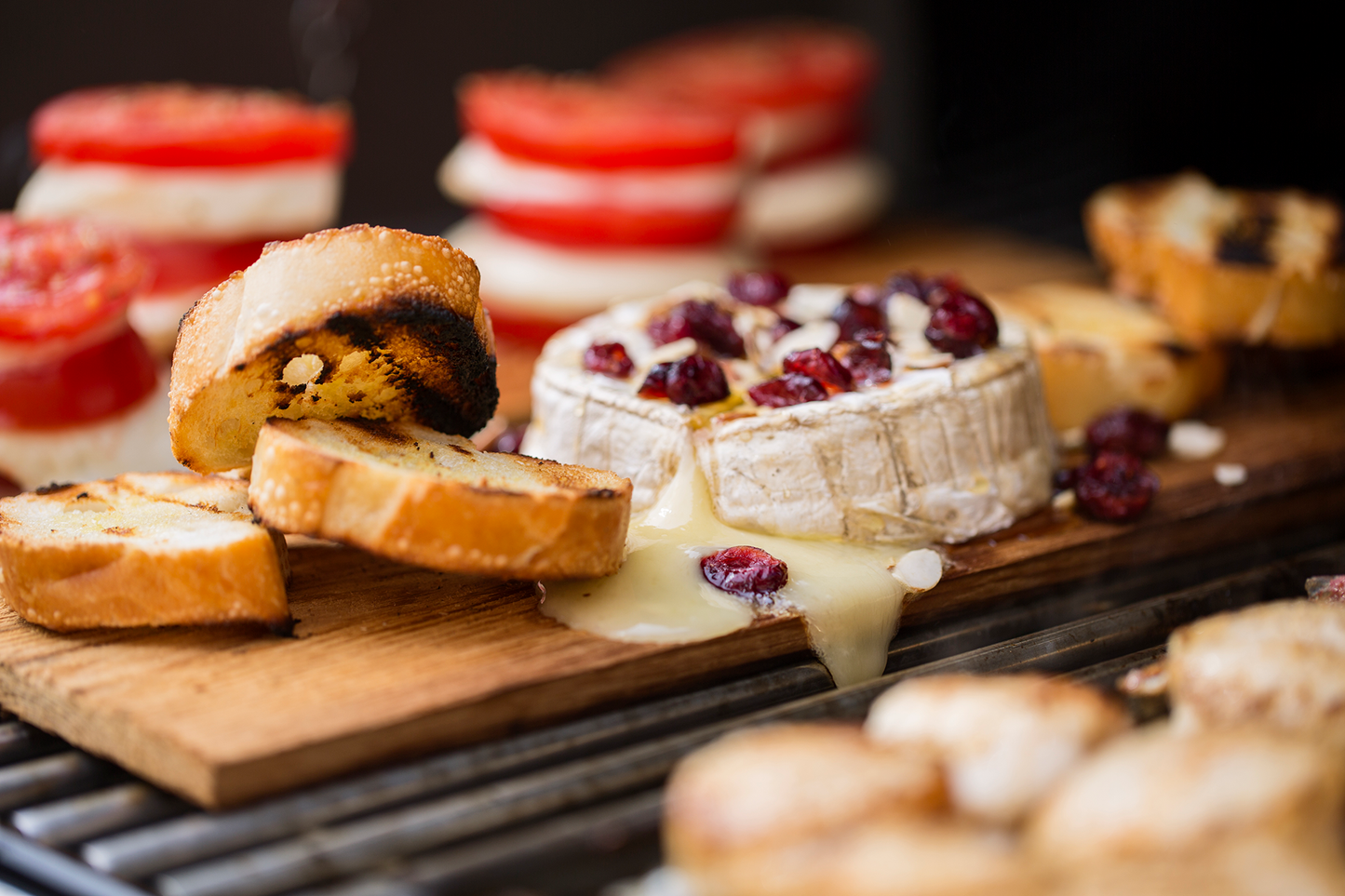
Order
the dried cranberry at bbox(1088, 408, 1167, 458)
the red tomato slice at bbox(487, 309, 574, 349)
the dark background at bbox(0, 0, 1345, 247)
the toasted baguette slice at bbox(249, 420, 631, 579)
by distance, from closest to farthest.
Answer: the toasted baguette slice at bbox(249, 420, 631, 579), the dried cranberry at bbox(1088, 408, 1167, 458), the red tomato slice at bbox(487, 309, 574, 349), the dark background at bbox(0, 0, 1345, 247)

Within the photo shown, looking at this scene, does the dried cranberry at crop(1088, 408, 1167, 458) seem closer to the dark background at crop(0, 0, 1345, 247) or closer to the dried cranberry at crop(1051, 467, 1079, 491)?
the dried cranberry at crop(1051, 467, 1079, 491)

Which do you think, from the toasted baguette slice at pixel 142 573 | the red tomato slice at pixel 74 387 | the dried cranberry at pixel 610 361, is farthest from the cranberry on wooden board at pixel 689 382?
the red tomato slice at pixel 74 387

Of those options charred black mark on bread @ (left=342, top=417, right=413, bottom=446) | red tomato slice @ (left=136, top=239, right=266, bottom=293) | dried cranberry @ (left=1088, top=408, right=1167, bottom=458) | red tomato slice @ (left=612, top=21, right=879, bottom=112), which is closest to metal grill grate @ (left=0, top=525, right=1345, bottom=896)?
charred black mark on bread @ (left=342, top=417, right=413, bottom=446)

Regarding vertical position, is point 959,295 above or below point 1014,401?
above

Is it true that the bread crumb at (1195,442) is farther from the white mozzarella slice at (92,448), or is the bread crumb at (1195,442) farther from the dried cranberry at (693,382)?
the white mozzarella slice at (92,448)

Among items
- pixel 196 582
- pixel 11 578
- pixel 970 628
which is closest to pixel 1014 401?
pixel 970 628

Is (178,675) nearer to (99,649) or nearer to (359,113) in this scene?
(99,649)

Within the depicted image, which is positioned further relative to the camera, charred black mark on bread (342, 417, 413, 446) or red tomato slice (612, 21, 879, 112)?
red tomato slice (612, 21, 879, 112)
